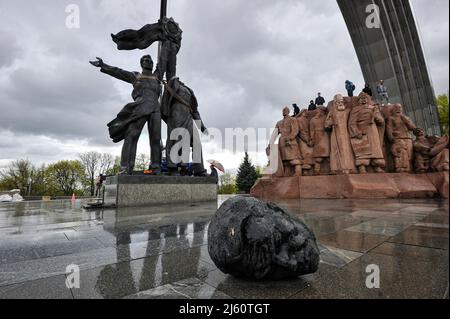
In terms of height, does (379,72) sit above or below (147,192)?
above

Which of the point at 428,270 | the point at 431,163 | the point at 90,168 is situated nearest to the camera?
the point at 428,270

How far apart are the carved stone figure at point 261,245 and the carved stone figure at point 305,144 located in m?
9.71

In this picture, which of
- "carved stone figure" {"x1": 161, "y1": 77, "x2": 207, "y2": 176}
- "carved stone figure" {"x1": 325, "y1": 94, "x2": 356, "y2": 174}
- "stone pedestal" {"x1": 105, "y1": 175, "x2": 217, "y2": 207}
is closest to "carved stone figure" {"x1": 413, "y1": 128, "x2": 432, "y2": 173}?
"carved stone figure" {"x1": 325, "y1": 94, "x2": 356, "y2": 174}

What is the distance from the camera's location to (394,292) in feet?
4.17

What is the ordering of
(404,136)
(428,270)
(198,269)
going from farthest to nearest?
(404,136), (198,269), (428,270)

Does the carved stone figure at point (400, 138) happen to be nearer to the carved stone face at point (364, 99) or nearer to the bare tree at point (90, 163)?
the carved stone face at point (364, 99)

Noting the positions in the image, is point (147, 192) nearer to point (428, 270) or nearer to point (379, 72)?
point (428, 270)

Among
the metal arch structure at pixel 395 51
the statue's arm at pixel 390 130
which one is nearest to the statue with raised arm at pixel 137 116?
the statue's arm at pixel 390 130

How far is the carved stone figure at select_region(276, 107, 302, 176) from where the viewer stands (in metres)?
10.9

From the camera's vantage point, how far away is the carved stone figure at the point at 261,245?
1.52m

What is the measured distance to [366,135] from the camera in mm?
9375

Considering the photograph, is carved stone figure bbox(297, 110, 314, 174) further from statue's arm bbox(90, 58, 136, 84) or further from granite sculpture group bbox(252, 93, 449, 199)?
statue's arm bbox(90, 58, 136, 84)
